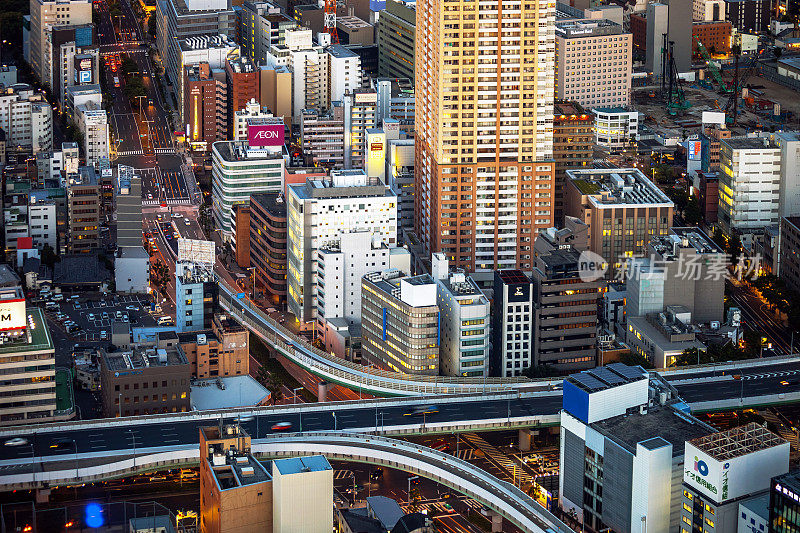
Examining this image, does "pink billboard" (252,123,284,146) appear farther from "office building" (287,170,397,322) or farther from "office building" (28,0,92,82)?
"office building" (28,0,92,82)

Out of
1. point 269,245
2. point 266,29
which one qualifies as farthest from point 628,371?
point 266,29

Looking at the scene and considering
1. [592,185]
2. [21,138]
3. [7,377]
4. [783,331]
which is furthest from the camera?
[21,138]

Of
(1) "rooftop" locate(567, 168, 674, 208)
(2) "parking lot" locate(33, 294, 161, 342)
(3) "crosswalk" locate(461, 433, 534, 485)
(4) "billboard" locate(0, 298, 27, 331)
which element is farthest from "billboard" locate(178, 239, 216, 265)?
(1) "rooftop" locate(567, 168, 674, 208)

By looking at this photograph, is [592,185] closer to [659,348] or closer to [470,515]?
[659,348]

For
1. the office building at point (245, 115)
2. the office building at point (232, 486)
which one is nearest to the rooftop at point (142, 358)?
the office building at point (232, 486)

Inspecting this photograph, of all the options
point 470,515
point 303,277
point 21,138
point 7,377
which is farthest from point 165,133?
point 470,515

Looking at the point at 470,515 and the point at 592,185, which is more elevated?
the point at 592,185

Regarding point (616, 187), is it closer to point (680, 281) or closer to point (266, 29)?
point (680, 281)
